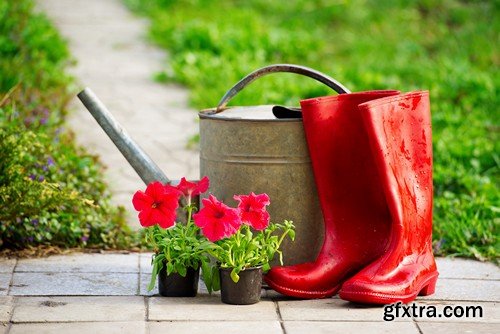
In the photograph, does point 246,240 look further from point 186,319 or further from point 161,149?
point 161,149

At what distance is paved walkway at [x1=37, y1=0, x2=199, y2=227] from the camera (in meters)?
5.29

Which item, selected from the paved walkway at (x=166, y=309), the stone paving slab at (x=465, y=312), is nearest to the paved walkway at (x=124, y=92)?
the paved walkway at (x=166, y=309)

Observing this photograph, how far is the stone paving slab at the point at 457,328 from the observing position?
2.98 metres

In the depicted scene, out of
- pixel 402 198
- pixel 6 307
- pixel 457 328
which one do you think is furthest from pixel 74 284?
pixel 457 328

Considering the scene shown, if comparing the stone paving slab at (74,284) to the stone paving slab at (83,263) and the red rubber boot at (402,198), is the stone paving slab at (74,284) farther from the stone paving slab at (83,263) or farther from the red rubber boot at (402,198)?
the red rubber boot at (402,198)

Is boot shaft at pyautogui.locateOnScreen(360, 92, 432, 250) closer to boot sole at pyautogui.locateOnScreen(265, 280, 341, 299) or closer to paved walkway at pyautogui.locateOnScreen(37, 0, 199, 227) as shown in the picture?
boot sole at pyautogui.locateOnScreen(265, 280, 341, 299)

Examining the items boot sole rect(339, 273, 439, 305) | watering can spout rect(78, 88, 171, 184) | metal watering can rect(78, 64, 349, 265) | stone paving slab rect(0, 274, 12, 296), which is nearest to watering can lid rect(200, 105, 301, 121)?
metal watering can rect(78, 64, 349, 265)

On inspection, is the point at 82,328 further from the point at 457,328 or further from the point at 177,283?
the point at 457,328

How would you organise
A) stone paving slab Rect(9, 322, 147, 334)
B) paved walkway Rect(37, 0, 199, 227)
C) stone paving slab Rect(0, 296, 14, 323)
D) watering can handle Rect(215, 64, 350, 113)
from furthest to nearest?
paved walkway Rect(37, 0, 199, 227) < watering can handle Rect(215, 64, 350, 113) < stone paving slab Rect(0, 296, 14, 323) < stone paving slab Rect(9, 322, 147, 334)

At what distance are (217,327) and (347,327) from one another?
40 cm

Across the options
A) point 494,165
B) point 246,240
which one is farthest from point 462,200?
point 246,240

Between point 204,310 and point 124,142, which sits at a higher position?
point 124,142

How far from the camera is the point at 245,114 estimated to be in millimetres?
3438

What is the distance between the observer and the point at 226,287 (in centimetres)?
320
